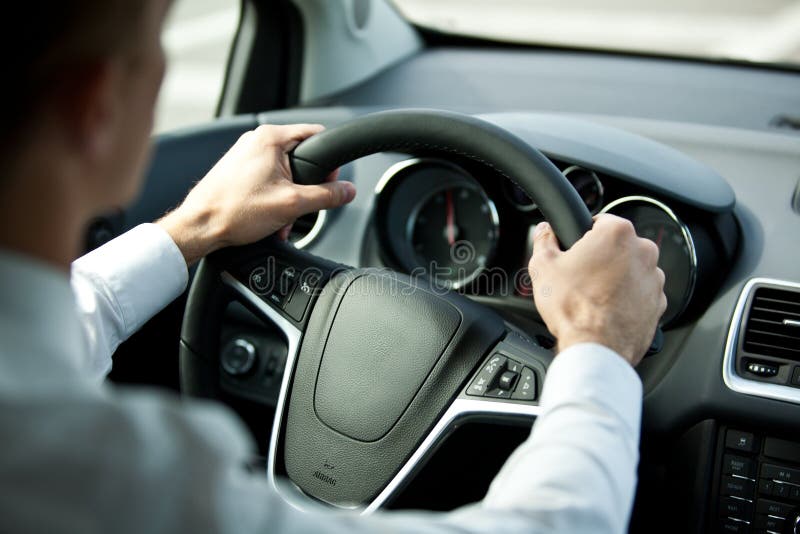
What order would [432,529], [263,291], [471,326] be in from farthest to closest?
[263,291] → [471,326] → [432,529]

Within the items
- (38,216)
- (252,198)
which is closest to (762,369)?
(252,198)

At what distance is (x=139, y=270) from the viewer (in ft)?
4.98

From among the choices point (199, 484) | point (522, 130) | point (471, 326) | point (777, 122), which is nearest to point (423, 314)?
point (471, 326)

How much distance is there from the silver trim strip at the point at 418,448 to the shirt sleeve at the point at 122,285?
0.37ft

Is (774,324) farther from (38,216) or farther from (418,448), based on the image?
(38,216)

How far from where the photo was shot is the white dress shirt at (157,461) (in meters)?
0.73

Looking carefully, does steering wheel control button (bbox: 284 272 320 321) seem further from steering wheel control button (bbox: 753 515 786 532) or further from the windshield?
the windshield

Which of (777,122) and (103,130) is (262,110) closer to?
(777,122)

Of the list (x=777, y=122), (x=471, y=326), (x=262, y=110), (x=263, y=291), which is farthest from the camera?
(x=262, y=110)

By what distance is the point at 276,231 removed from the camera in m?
1.60

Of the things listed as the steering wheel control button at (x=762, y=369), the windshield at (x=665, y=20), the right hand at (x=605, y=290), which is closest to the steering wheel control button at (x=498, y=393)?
the right hand at (x=605, y=290)

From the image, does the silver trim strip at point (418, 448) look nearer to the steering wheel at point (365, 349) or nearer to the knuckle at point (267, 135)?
the steering wheel at point (365, 349)

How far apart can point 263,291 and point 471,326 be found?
361 millimetres

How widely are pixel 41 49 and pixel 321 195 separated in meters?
0.80
